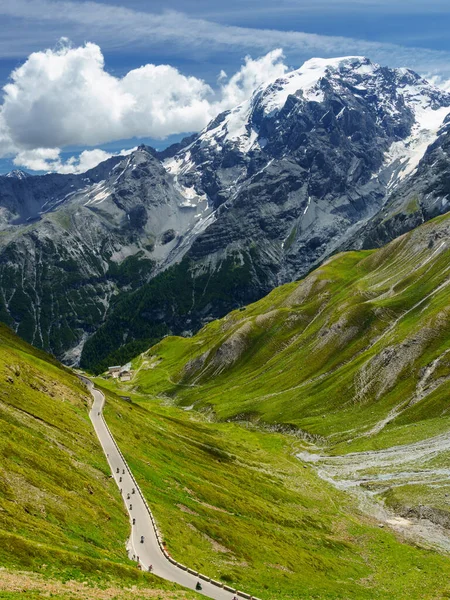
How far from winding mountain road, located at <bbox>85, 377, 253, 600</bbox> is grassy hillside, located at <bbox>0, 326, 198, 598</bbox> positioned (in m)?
1.73

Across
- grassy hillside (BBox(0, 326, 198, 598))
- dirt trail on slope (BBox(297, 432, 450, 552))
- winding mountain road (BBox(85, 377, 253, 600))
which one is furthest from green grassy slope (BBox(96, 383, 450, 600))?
grassy hillside (BBox(0, 326, 198, 598))

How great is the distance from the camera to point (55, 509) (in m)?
53.8

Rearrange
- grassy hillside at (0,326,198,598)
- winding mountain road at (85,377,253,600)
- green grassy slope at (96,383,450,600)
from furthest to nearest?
green grassy slope at (96,383,450,600), winding mountain road at (85,377,253,600), grassy hillside at (0,326,198,598)

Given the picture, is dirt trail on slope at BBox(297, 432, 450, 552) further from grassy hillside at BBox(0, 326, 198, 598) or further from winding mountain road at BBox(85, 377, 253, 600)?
grassy hillside at BBox(0, 326, 198, 598)

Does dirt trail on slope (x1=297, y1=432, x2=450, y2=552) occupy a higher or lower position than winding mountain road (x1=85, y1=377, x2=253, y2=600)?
lower

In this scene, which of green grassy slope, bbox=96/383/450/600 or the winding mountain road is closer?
the winding mountain road

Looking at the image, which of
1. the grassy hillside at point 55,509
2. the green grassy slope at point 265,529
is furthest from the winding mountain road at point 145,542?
the green grassy slope at point 265,529

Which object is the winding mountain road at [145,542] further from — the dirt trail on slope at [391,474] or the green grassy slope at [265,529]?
the dirt trail on slope at [391,474]

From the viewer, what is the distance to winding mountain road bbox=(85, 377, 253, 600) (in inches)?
1989

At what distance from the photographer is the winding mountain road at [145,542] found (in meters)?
50.5

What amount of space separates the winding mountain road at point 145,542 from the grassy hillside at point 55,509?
1.73m

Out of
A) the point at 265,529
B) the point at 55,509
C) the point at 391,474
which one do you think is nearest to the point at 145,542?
the point at 55,509

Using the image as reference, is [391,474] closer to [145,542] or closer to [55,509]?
[145,542]

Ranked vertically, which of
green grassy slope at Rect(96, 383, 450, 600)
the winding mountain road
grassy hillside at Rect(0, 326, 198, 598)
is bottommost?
green grassy slope at Rect(96, 383, 450, 600)
